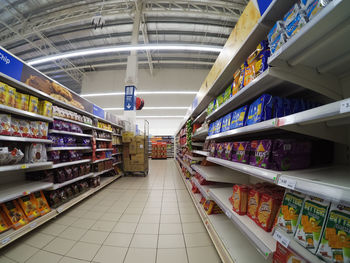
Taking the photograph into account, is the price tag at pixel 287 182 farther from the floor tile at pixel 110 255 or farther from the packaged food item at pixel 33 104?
the packaged food item at pixel 33 104

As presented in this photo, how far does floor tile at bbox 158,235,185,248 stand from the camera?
1559mm

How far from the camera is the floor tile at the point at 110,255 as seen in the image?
1.35 meters

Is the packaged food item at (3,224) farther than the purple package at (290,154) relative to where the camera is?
Yes

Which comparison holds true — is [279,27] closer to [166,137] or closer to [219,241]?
[219,241]

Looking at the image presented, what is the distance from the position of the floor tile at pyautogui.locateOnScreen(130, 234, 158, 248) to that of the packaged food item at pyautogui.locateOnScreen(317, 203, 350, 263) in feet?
5.17

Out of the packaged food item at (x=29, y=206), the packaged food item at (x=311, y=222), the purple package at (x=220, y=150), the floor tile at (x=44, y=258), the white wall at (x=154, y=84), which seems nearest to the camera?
the packaged food item at (x=311, y=222)

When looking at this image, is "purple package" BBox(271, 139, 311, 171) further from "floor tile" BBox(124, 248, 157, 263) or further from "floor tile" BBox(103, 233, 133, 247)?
"floor tile" BBox(103, 233, 133, 247)

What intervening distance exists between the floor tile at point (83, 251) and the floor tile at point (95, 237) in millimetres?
57

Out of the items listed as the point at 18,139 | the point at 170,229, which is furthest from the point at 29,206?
the point at 170,229

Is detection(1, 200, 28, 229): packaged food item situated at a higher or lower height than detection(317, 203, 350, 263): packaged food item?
lower

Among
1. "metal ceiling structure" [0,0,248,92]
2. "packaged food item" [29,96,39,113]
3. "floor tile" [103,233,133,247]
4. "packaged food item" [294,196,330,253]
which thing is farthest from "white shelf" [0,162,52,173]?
"metal ceiling structure" [0,0,248,92]

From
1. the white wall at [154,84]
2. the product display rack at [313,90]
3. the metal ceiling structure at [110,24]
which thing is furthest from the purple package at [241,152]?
the white wall at [154,84]

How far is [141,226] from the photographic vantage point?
1.92 m

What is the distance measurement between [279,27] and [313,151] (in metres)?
0.85
